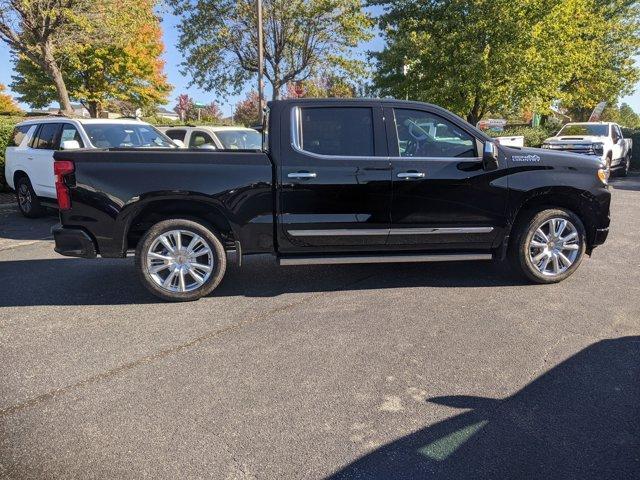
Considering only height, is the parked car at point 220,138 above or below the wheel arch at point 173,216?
above

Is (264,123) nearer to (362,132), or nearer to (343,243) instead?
(362,132)

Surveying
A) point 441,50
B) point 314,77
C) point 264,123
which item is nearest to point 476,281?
point 264,123

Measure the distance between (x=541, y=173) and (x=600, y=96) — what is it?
28.8 meters

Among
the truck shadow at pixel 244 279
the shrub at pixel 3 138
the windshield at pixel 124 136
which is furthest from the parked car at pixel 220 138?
the truck shadow at pixel 244 279

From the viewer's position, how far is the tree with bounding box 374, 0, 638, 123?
17625mm

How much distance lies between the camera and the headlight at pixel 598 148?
15297 mm

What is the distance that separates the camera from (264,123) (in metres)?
5.27

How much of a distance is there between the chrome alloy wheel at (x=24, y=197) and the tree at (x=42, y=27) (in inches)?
226

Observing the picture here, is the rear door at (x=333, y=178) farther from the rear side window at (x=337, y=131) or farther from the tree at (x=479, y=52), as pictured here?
the tree at (x=479, y=52)

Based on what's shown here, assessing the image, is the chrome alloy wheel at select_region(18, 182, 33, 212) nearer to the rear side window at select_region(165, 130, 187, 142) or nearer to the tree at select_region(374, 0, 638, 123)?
the rear side window at select_region(165, 130, 187, 142)

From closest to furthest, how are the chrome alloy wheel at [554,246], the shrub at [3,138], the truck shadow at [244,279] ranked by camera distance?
the truck shadow at [244,279] → the chrome alloy wheel at [554,246] → the shrub at [3,138]

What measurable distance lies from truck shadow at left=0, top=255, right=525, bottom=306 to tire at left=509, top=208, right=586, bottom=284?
25cm

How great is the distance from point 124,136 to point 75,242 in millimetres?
4697

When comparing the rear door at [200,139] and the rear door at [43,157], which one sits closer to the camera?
the rear door at [43,157]
